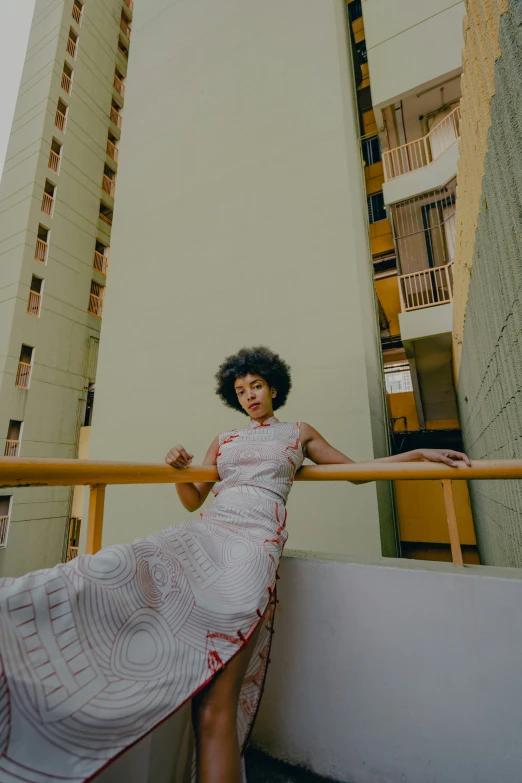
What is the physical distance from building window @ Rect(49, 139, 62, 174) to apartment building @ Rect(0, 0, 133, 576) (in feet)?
0.11

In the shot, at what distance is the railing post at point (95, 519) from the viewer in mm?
878

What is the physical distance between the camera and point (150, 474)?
97 cm

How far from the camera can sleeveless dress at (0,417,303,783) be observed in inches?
19.3

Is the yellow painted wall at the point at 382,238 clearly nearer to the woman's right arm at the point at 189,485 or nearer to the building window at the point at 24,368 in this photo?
the woman's right arm at the point at 189,485

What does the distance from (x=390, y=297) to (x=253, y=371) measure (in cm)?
680

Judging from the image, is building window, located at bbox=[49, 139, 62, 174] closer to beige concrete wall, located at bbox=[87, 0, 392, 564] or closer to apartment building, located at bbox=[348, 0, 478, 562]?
beige concrete wall, located at bbox=[87, 0, 392, 564]

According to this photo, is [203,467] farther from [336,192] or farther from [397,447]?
[397,447]

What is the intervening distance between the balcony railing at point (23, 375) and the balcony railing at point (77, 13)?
1017cm

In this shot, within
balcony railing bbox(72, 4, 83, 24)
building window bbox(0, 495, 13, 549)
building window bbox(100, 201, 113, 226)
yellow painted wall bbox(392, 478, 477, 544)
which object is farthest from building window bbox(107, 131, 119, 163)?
yellow painted wall bbox(392, 478, 477, 544)

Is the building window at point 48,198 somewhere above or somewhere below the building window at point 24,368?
above

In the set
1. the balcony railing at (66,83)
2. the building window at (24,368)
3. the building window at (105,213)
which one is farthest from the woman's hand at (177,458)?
the balcony railing at (66,83)

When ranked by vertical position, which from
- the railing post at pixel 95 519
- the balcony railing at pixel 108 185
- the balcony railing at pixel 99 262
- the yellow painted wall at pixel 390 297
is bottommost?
the railing post at pixel 95 519

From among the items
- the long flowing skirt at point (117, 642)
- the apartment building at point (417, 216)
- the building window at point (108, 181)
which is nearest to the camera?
the long flowing skirt at point (117, 642)

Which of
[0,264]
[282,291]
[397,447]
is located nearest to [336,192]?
[282,291]
